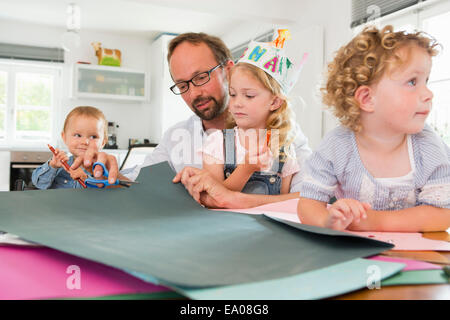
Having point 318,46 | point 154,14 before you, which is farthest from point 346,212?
point 154,14

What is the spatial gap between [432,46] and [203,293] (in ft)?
2.43

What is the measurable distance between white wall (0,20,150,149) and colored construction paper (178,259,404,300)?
623 cm

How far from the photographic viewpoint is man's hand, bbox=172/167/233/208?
87cm

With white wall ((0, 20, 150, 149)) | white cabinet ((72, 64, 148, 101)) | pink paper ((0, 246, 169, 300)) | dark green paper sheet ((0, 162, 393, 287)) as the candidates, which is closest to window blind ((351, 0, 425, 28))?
dark green paper sheet ((0, 162, 393, 287))

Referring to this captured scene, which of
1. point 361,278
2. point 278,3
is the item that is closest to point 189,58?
point 361,278

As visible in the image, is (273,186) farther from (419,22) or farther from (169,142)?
(419,22)

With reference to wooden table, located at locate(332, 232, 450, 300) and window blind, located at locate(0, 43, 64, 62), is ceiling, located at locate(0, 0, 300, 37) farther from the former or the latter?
wooden table, located at locate(332, 232, 450, 300)

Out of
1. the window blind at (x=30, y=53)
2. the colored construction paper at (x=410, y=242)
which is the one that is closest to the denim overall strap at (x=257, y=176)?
the colored construction paper at (x=410, y=242)

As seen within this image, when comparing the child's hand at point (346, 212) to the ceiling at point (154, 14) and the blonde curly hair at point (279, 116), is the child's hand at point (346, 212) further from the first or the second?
the ceiling at point (154, 14)

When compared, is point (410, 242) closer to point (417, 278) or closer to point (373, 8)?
point (417, 278)

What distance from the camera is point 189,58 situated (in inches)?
59.9

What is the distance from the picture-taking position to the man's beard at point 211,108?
60.5 inches

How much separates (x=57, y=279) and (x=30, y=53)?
6.27 m

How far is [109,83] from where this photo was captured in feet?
20.0
